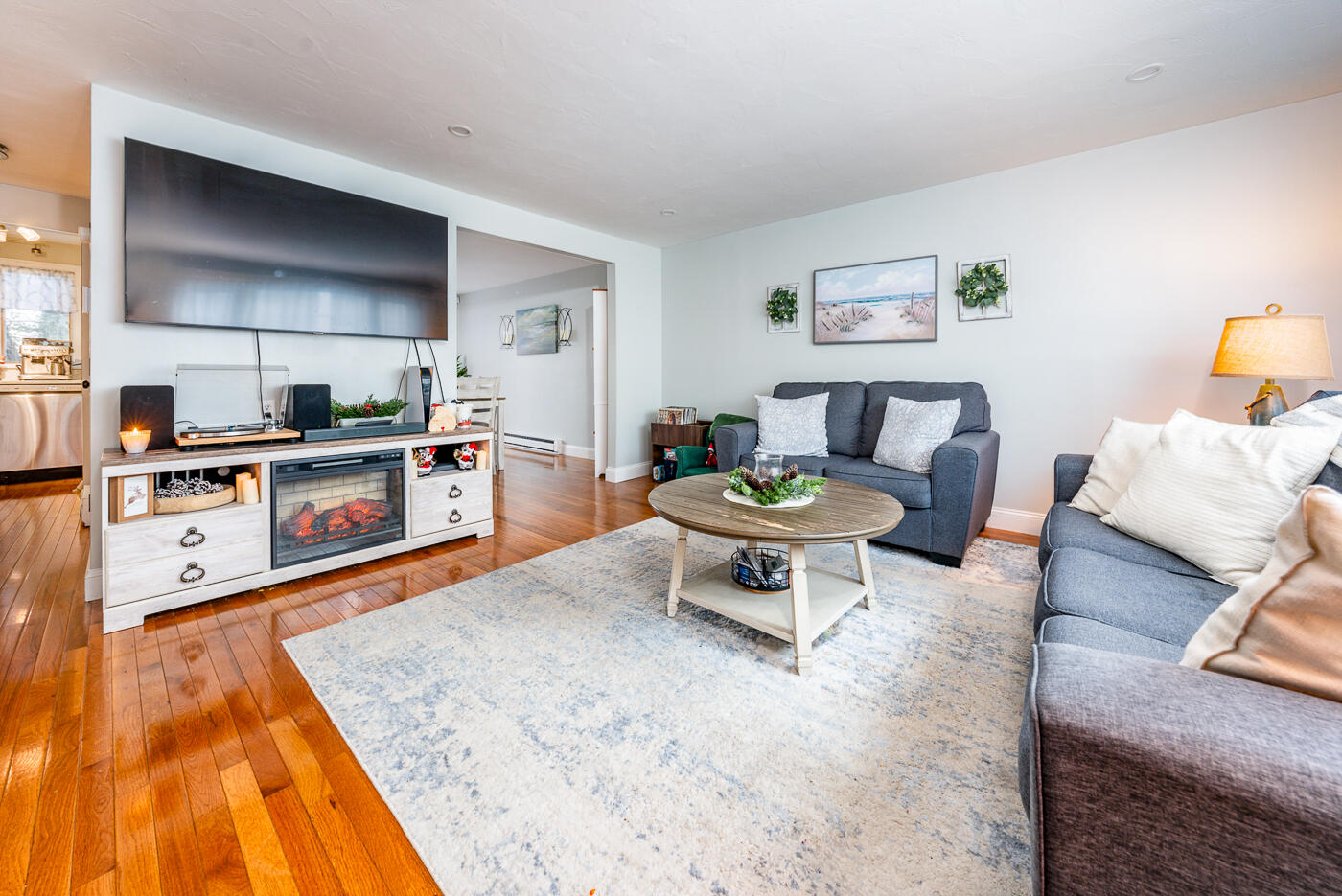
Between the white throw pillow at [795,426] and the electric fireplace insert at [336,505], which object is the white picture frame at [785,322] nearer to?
the white throw pillow at [795,426]

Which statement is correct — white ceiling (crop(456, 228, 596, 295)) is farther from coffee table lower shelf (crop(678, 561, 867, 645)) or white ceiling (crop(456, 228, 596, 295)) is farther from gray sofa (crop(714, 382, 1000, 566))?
coffee table lower shelf (crop(678, 561, 867, 645))

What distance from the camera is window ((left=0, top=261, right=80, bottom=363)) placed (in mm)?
4559

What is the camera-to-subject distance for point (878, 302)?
12.7 ft

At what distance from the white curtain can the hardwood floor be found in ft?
12.1

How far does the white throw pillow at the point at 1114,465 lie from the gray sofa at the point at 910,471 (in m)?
0.58

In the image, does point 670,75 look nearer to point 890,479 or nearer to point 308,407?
point 890,479

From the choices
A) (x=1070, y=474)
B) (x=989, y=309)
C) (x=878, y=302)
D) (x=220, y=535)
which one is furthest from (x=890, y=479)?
(x=220, y=535)

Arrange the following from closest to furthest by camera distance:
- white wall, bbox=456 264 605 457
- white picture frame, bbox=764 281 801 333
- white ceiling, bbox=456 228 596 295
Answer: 1. white picture frame, bbox=764 281 801 333
2. white ceiling, bbox=456 228 596 295
3. white wall, bbox=456 264 605 457

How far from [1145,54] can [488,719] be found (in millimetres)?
3615

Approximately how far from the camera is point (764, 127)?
9.05 ft

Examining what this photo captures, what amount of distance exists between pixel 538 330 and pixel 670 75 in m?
4.93

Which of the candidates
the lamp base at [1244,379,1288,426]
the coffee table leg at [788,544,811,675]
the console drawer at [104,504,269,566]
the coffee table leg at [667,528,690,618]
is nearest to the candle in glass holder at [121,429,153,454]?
the console drawer at [104,504,269,566]

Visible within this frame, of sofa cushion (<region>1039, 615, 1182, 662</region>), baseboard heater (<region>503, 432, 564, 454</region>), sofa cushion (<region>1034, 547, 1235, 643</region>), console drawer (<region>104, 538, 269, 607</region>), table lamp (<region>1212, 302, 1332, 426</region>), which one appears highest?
table lamp (<region>1212, 302, 1332, 426</region>)

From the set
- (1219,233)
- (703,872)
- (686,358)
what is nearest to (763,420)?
(686,358)
